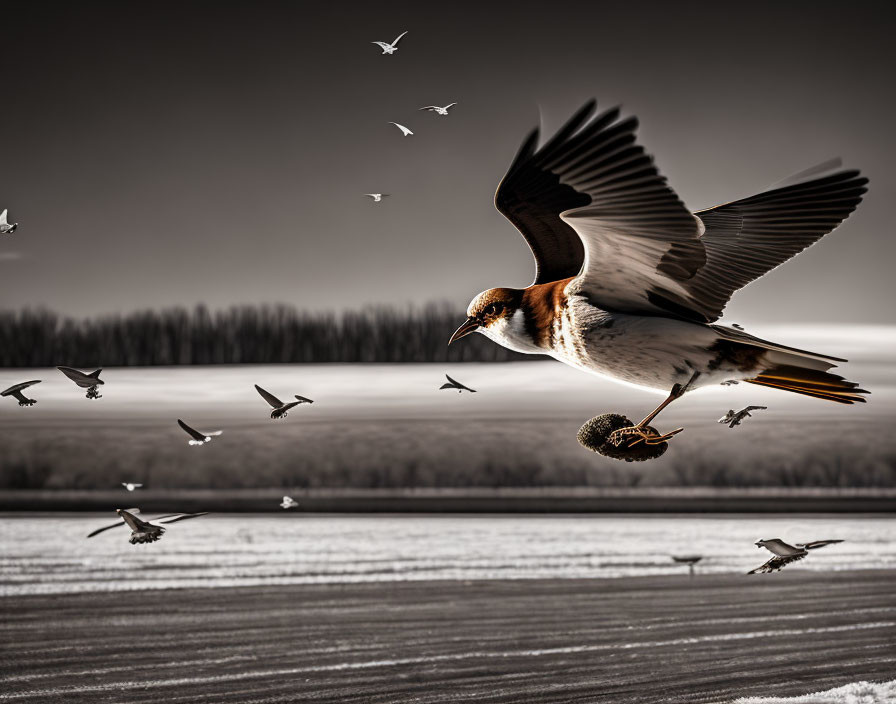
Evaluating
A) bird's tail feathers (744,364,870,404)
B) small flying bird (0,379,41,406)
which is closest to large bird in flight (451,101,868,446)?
bird's tail feathers (744,364,870,404)

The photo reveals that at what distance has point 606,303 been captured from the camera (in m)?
1.07

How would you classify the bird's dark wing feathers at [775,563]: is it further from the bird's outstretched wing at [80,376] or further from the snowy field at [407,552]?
the snowy field at [407,552]

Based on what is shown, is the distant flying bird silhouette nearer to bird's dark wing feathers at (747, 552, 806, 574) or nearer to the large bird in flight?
the large bird in flight

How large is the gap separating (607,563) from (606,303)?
56116mm

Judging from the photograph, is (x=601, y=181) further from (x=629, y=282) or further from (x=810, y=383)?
(x=810, y=383)

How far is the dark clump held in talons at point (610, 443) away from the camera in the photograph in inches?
41.1

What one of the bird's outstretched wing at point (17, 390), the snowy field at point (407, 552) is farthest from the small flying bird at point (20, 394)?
the snowy field at point (407, 552)

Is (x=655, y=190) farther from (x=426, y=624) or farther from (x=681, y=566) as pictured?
(x=681, y=566)

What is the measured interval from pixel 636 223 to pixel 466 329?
0.24m

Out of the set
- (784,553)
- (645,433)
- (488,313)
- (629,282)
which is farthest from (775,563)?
(488,313)

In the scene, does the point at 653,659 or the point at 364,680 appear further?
the point at 653,659

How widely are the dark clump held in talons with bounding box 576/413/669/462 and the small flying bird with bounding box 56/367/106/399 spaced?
72 cm

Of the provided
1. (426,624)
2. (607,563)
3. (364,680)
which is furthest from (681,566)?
(364,680)

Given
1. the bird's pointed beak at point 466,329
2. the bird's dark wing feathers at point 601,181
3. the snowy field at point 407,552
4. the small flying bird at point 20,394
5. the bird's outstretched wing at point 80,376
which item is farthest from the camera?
the snowy field at point 407,552
